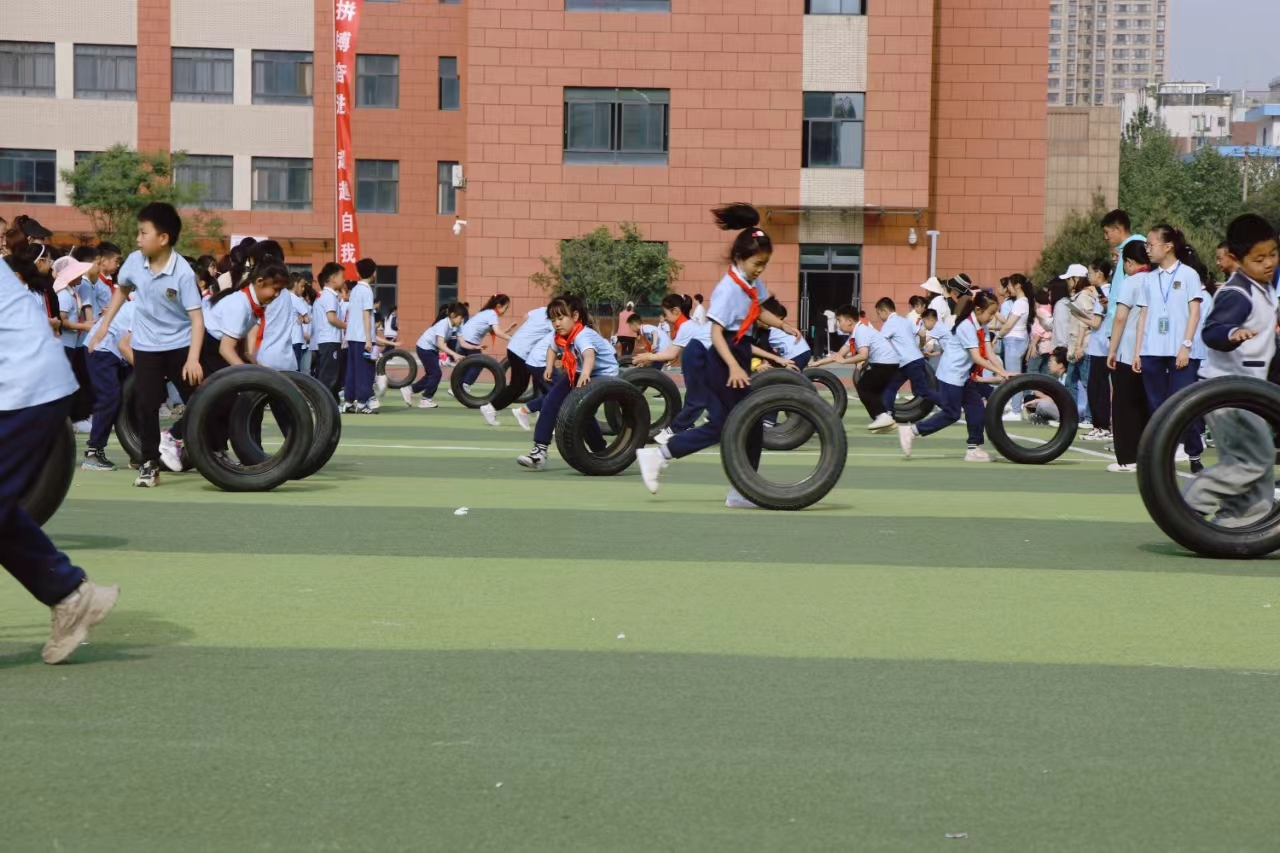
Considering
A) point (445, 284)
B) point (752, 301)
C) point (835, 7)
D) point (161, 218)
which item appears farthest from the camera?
point (445, 284)

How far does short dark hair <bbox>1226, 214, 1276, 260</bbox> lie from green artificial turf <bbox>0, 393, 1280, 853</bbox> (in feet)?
5.28

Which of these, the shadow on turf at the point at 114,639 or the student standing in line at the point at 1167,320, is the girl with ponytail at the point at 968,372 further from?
the shadow on turf at the point at 114,639

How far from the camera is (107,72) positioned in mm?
56531

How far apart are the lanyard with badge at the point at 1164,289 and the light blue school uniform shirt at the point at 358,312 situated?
36.7ft

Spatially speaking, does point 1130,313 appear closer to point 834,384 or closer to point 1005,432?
point 1005,432

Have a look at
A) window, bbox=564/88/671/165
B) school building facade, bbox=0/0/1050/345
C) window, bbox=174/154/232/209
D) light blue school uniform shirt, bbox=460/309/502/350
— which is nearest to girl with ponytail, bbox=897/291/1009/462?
light blue school uniform shirt, bbox=460/309/502/350

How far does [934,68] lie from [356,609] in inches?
1769

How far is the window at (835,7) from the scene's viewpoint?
47.9 meters

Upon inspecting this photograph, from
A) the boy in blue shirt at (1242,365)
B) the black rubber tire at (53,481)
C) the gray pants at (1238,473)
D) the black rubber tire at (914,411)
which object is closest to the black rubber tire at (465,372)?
the black rubber tire at (914,411)

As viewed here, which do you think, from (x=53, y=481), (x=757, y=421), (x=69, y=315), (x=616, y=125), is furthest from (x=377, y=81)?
(x=53, y=481)

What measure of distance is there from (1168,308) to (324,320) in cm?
1178

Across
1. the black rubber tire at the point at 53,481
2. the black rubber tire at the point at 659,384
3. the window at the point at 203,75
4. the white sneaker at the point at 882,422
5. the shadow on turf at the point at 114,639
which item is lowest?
the white sneaker at the point at 882,422

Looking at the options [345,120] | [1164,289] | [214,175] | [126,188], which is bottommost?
[1164,289]

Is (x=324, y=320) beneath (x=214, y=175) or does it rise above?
Answer: beneath
